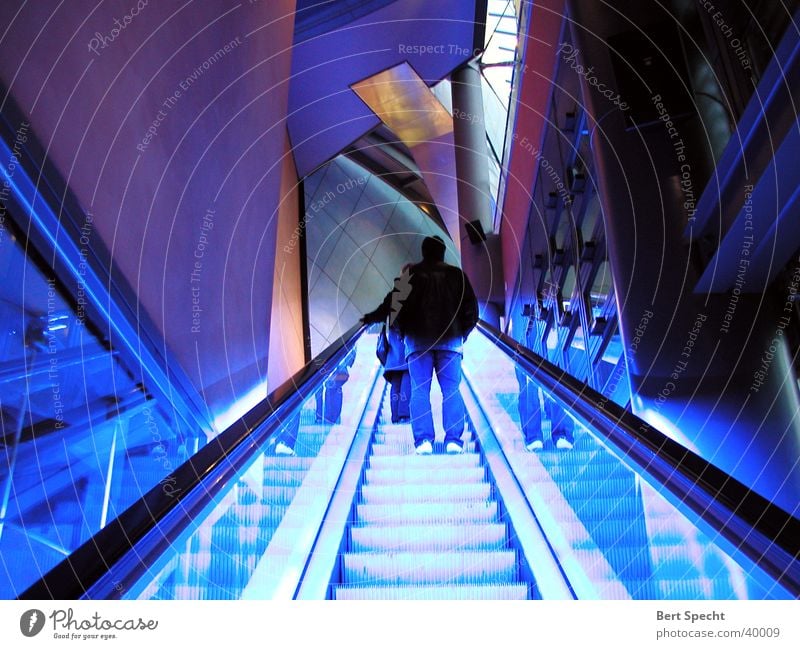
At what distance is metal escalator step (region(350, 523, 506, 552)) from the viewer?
315 cm

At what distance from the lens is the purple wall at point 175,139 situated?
3.07 meters

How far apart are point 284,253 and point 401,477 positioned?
7.27 metres

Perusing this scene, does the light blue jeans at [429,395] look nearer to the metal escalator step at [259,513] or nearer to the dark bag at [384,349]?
the dark bag at [384,349]

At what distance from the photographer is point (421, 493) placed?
3.86 metres

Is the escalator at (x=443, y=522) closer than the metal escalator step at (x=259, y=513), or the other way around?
the escalator at (x=443, y=522)

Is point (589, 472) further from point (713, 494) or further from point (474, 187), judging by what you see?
point (474, 187)

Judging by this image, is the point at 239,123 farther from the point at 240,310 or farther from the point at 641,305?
the point at 641,305

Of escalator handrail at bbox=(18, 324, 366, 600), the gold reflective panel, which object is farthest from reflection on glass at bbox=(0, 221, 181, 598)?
the gold reflective panel

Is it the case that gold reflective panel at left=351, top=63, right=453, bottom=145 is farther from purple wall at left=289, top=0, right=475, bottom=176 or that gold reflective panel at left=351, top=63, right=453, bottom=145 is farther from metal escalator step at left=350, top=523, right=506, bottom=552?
metal escalator step at left=350, top=523, right=506, bottom=552

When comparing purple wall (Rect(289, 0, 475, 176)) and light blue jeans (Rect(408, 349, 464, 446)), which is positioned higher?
purple wall (Rect(289, 0, 475, 176))

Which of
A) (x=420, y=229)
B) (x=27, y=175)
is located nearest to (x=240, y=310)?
(x=27, y=175)

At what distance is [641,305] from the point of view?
5215mm

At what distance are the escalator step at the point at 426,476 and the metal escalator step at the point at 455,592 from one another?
1.29 metres

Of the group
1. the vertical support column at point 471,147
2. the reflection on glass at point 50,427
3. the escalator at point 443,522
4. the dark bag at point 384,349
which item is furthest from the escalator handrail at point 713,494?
the vertical support column at point 471,147
